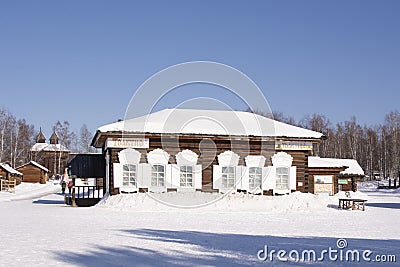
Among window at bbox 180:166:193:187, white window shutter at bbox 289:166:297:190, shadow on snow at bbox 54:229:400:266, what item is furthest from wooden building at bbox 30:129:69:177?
shadow on snow at bbox 54:229:400:266

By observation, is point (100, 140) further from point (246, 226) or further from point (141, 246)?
point (141, 246)

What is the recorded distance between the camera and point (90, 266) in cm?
764

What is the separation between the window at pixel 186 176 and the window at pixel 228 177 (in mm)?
1495

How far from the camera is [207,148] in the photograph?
76.4ft

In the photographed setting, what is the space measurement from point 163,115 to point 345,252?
1653cm

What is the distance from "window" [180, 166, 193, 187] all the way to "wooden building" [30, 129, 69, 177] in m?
59.8

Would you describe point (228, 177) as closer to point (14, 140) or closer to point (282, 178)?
point (282, 178)

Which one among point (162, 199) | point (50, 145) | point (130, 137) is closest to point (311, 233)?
point (162, 199)

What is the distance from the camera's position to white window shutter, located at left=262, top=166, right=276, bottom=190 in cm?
2378

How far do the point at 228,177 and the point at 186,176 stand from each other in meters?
1.92

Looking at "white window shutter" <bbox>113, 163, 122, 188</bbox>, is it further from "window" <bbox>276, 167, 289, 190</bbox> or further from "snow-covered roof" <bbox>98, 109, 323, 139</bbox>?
"window" <bbox>276, 167, 289, 190</bbox>

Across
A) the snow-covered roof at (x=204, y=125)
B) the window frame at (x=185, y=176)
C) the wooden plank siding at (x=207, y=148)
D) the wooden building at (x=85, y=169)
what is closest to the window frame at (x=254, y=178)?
the wooden plank siding at (x=207, y=148)

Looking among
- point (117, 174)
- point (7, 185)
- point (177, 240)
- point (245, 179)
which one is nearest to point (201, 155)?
point (245, 179)

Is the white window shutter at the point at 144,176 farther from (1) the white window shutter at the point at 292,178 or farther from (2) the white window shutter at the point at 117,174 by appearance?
(1) the white window shutter at the point at 292,178
